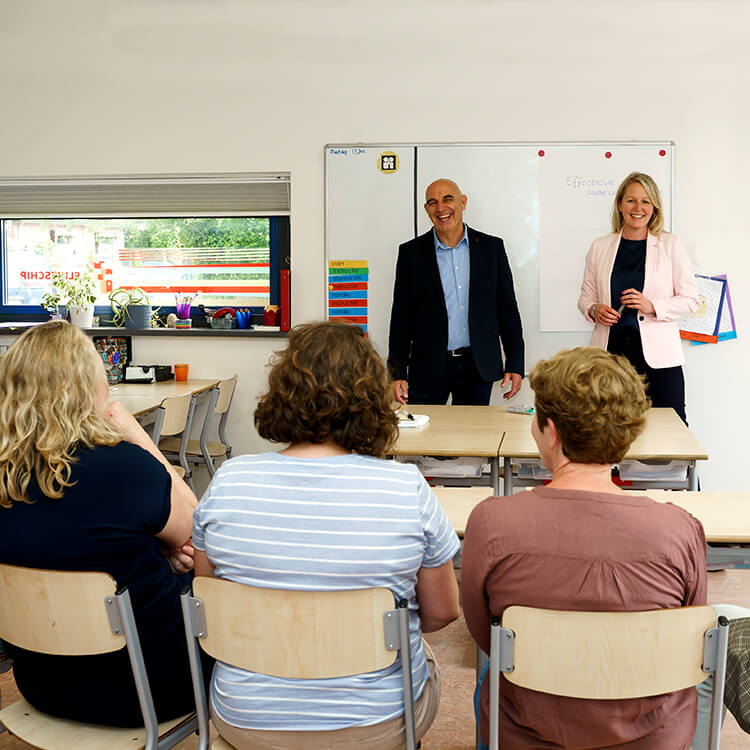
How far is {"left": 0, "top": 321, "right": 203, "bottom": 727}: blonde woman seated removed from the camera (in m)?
1.52

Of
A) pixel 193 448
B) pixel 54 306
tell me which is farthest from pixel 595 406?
pixel 54 306

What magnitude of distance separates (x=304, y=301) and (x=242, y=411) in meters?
0.81

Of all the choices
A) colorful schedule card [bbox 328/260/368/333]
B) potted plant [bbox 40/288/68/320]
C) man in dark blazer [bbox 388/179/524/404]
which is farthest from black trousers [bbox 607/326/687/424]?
potted plant [bbox 40/288/68/320]

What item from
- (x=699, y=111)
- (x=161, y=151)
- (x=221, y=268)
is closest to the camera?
(x=699, y=111)

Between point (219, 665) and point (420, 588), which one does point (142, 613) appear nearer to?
point (219, 665)

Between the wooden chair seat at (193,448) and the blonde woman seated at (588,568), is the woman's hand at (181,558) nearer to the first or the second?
the blonde woman seated at (588,568)

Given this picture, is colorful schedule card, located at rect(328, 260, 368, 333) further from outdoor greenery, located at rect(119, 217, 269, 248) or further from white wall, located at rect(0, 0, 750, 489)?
outdoor greenery, located at rect(119, 217, 269, 248)

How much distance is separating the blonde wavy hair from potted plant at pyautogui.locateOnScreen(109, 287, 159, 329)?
142 inches

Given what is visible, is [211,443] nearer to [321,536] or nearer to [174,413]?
[174,413]

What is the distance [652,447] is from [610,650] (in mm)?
1680

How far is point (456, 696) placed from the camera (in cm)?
255

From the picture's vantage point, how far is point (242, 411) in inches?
205

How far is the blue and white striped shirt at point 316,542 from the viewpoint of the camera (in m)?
1.39

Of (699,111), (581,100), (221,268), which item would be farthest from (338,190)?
(699,111)
